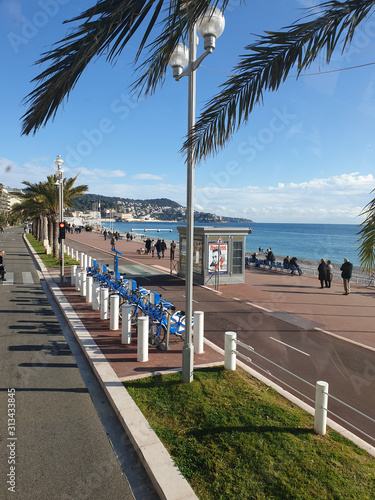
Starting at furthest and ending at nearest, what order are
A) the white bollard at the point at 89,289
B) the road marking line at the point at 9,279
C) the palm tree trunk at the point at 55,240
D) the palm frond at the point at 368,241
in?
1. the palm tree trunk at the point at 55,240
2. the road marking line at the point at 9,279
3. the white bollard at the point at 89,289
4. the palm frond at the point at 368,241

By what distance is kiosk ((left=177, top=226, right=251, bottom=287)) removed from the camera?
17.5m

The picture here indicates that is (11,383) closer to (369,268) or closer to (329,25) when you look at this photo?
(369,268)

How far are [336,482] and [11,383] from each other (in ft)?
17.4

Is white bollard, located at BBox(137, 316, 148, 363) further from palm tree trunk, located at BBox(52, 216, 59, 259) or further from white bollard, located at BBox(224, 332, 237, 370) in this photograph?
palm tree trunk, located at BBox(52, 216, 59, 259)

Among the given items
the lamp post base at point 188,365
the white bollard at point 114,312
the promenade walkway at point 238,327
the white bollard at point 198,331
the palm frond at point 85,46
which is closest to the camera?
the palm frond at point 85,46

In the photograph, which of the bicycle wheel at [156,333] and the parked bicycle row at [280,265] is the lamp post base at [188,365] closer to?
the bicycle wheel at [156,333]

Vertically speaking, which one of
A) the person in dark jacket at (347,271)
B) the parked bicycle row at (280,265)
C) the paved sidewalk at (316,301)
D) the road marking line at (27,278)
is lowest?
the paved sidewalk at (316,301)

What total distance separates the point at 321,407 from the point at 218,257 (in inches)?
503

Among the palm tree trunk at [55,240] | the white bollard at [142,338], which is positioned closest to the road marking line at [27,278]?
the palm tree trunk at [55,240]

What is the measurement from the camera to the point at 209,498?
3.64 m

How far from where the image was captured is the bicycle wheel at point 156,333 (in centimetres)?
810

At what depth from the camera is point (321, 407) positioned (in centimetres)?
482

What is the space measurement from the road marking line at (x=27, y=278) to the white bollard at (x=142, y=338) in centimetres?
1177

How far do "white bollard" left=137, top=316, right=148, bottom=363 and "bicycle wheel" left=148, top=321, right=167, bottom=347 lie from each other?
0.88 meters
